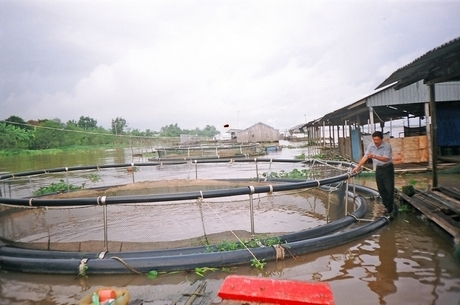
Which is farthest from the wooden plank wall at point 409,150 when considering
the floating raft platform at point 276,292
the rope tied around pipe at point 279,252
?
the floating raft platform at point 276,292

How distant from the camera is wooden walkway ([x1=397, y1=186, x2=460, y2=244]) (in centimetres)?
418

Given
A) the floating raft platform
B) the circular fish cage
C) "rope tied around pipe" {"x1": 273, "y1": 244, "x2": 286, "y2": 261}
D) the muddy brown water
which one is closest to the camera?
the floating raft platform

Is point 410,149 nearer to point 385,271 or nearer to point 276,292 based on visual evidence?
point 385,271

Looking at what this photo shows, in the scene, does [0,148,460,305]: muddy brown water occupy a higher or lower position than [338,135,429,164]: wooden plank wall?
lower

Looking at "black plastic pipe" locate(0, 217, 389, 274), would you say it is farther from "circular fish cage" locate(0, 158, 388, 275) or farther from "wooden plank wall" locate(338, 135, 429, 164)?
"wooden plank wall" locate(338, 135, 429, 164)

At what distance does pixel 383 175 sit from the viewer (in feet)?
17.4

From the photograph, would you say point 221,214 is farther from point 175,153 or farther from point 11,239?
point 175,153

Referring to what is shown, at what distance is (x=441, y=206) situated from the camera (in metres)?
4.93


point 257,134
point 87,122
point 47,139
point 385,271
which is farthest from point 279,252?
point 87,122

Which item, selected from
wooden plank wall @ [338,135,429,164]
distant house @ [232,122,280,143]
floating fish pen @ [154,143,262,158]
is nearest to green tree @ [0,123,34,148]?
floating fish pen @ [154,143,262,158]

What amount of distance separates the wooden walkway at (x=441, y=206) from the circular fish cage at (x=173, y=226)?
0.82 meters

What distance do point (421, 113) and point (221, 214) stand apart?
54.1 ft

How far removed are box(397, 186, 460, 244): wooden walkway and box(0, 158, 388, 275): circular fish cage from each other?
2.70 feet

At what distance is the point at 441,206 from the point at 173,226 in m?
5.21
